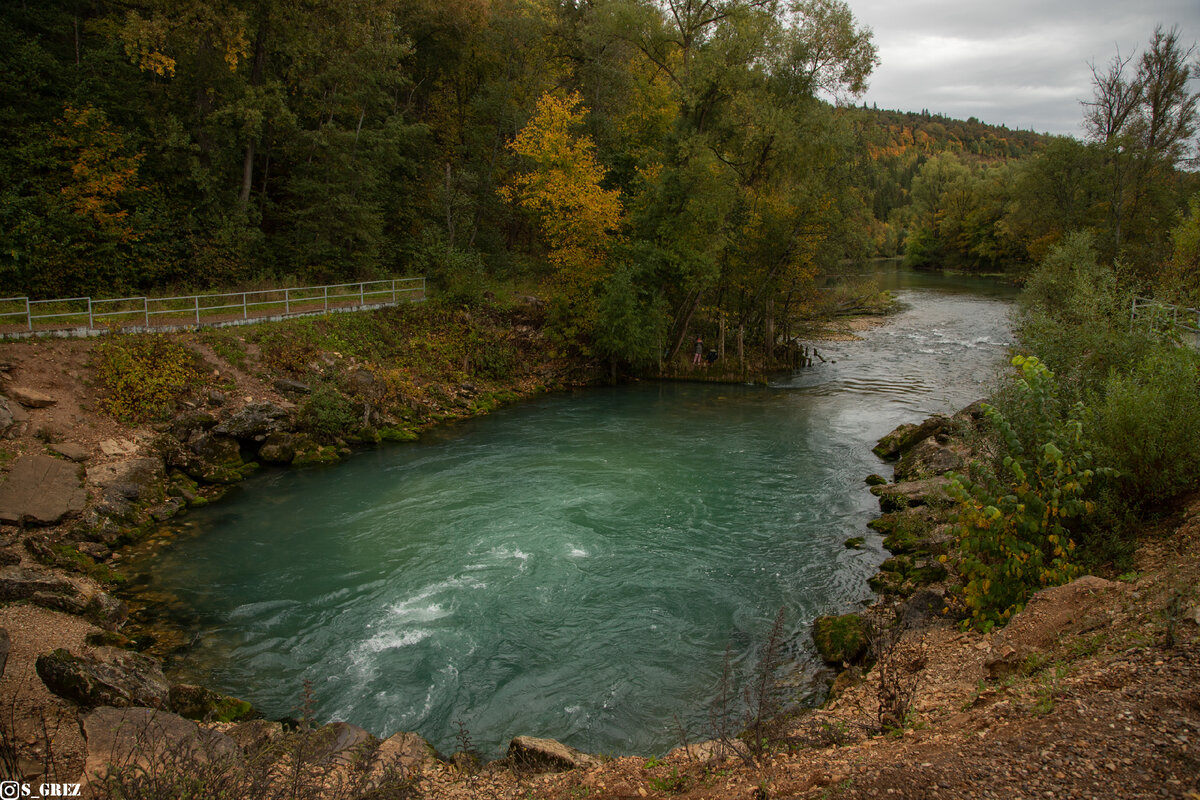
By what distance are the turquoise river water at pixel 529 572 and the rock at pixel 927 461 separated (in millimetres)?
896

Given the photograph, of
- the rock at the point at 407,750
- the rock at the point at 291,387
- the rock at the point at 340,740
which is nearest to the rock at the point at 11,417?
the rock at the point at 291,387

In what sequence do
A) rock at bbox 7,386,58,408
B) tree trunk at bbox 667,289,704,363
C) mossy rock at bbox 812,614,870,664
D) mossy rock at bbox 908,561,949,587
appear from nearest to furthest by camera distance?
mossy rock at bbox 812,614,870,664 → mossy rock at bbox 908,561,949,587 → rock at bbox 7,386,58,408 → tree trunk at bbox 667,289,704,363

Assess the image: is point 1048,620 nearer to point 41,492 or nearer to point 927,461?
point 927,461

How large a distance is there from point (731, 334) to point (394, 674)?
25.9 m

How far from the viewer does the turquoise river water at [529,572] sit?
28.8 ft

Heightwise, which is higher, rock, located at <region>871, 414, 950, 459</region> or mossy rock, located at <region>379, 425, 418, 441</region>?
rock, located at <region>871, 414, 950, 459</region>

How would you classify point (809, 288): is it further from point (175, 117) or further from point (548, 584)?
point (175, 117)

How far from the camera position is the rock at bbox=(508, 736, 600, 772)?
7020mm

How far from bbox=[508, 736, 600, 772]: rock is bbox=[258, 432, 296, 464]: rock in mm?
13263

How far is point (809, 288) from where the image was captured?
31.8 m

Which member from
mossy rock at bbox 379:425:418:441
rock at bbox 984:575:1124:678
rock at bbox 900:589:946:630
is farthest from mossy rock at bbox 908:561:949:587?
mossy rock at bbox 379:425:418:441

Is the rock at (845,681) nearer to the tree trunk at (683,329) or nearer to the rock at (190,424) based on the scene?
the rock at (190,424)

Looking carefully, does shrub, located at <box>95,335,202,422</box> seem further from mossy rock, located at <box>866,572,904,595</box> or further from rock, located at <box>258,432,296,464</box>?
mossy rock, located at <box>866,572,904,595</box>

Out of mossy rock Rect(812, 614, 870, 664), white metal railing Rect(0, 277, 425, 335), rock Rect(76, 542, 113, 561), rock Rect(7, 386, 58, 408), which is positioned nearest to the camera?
mossy rock Rect(812, 614, 870, 664)
